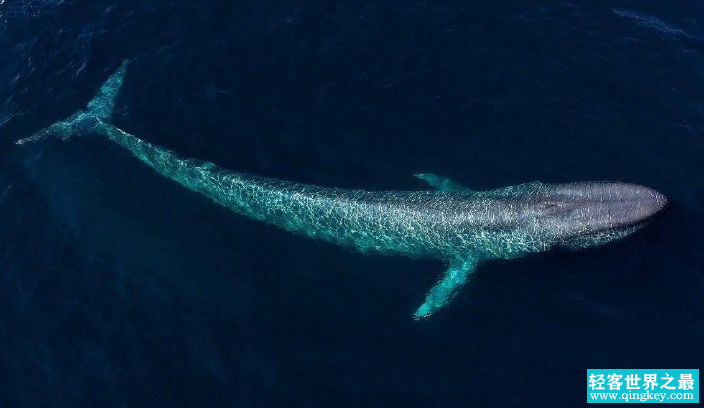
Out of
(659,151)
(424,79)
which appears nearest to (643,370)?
(659,151)

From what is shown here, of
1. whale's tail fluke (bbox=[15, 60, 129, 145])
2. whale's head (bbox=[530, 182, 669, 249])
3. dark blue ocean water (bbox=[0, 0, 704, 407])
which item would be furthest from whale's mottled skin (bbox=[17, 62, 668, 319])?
whale's tail fluke (bbox=[15, 60, 129, 145])

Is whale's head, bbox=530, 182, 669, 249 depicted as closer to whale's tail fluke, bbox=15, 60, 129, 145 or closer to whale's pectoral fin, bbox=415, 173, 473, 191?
whale's pectoral fin, bbox=415, 173, 473, 191

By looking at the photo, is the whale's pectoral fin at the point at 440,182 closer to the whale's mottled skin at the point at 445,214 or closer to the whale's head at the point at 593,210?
the whale's mottled skin at the point at 445,214

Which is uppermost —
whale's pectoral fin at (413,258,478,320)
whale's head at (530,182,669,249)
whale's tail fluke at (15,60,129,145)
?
whale's tail fluke at (15,60,129,145)

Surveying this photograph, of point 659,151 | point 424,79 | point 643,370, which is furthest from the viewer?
point 424,79

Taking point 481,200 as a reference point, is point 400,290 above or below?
below

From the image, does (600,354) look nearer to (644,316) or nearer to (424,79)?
(644,316)
